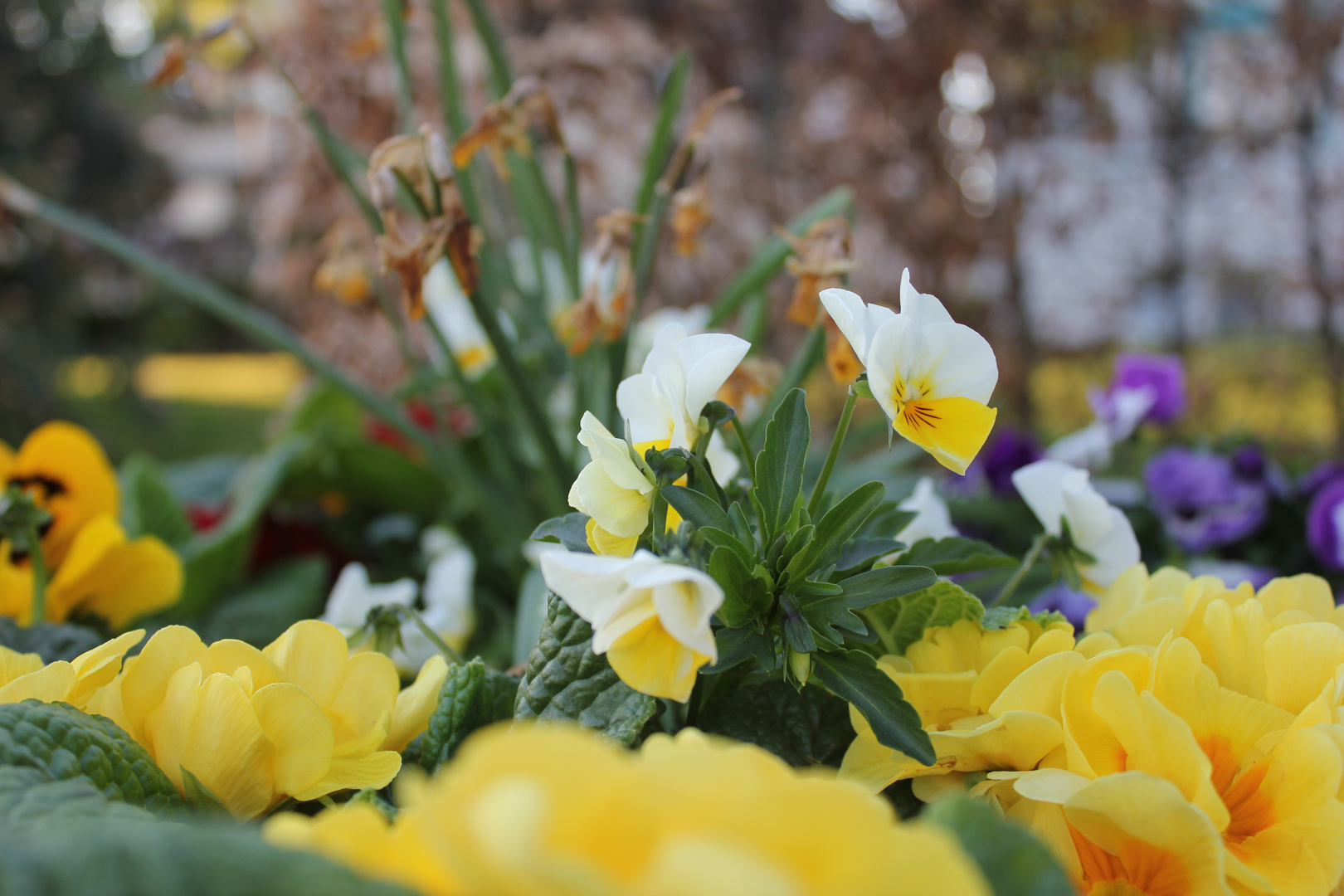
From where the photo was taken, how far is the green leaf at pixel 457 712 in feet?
1.30

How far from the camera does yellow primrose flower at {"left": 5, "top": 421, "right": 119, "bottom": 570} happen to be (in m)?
0.68

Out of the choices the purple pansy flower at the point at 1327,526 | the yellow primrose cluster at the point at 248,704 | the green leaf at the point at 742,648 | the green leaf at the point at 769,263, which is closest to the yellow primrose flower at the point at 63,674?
the yellow primrose cluster at the point at 248,704

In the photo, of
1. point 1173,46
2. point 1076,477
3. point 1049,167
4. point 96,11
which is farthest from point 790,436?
point 96,11

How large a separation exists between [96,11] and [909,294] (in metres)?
5.76

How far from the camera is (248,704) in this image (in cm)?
33

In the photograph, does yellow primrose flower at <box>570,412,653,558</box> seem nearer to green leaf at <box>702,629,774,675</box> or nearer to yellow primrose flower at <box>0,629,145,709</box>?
green leaf at <box>702,629,774,675</box>

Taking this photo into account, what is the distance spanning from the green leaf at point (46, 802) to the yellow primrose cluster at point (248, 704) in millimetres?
42

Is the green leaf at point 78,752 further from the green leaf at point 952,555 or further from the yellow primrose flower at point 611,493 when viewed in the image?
the green leaf at point 952,555

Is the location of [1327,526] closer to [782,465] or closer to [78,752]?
[782,465]

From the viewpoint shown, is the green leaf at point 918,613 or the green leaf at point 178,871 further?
the green leaf at point 918,613

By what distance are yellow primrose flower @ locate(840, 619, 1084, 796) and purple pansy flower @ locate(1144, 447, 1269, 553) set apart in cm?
59

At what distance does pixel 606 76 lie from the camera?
83.9 inches

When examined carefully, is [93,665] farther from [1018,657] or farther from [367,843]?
[1018,657]

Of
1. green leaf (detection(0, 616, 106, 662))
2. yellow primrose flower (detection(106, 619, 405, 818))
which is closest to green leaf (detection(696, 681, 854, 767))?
yellow primrose flower (detection(106, 619, 405, 818))
